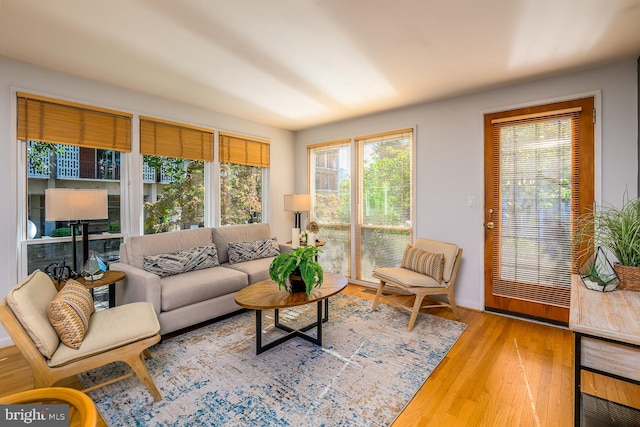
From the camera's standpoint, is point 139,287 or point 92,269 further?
point 139,287

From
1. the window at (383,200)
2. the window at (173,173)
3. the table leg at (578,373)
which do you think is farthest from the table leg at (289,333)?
the window at (173,173)

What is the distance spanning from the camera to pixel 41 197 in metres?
2.79

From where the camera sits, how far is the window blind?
2871 millimetres

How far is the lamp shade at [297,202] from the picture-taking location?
172 inches

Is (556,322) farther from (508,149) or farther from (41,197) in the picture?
(41,197)

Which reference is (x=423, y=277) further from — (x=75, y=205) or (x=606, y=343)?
(x=75, y=205)

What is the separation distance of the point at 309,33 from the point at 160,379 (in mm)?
2668

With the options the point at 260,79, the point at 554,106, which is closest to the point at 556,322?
the point at 554,106

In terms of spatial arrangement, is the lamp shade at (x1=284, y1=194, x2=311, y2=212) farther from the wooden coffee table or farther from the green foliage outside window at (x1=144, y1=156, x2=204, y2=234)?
the wooden coffee table

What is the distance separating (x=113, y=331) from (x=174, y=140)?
2.47 m

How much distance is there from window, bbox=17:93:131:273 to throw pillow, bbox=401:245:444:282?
3247 millimetres

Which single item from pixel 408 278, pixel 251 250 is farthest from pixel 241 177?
pixel 408 278

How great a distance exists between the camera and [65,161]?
2895 millimetres

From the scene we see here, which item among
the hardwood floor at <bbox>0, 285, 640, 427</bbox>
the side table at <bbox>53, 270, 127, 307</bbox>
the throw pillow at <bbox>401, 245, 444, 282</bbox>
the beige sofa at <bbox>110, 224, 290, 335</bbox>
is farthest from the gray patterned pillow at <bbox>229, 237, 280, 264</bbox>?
the hardwood floor at <bbox>0, 285, 640, 427</bbox>
